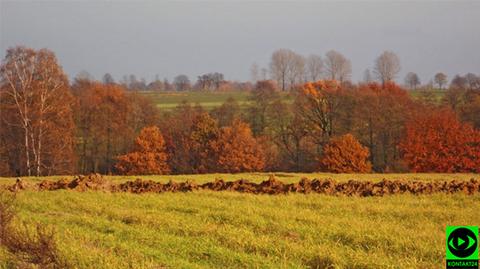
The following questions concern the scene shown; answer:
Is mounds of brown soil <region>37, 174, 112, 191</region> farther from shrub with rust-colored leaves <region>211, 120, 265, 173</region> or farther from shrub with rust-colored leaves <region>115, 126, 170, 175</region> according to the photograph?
shrub with rust-colored leaves <region>211, 120, 265, 173</region>

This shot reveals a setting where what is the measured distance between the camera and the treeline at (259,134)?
153ft

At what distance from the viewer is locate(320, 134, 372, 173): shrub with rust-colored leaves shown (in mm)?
54000

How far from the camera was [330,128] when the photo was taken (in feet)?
203

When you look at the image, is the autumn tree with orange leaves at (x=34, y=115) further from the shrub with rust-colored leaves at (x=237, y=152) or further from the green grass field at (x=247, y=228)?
the green grass field at (x=247, y=228)

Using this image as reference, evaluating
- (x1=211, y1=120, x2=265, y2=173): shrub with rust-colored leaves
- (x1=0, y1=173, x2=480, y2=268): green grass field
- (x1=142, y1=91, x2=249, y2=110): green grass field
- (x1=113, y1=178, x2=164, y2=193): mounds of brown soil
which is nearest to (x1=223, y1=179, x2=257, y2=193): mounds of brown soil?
(x1=0, y1=173, x2=480, y2=268): green grass field

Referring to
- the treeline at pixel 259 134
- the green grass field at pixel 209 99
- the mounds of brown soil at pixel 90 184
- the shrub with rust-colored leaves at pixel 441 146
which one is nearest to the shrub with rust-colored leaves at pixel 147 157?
the treeline at pixel 259 134

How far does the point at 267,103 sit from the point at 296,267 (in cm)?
6292

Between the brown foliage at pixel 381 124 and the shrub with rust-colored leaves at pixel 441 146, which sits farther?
the brown foliage at pixel 381 124

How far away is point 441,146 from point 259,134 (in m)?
23.9

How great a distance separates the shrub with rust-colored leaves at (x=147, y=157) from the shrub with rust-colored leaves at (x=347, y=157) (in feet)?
60.3

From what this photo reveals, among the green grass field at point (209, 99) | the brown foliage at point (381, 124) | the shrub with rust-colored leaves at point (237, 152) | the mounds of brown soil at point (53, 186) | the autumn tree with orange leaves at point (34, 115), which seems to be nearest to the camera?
the mounds of brown soil at point (53, 186)

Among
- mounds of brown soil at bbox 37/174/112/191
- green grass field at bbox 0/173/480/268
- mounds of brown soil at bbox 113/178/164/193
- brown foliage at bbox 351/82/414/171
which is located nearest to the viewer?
green grass field at bbox 0/173/480/268

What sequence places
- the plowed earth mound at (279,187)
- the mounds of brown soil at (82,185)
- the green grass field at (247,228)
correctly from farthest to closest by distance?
1. the mounds of brown soil at (82,185)
2. the plowed earth mound at (279,187)
3. the green grass field at (247,228)

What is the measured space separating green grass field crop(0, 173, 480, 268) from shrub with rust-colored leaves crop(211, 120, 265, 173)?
40407 millimetres
